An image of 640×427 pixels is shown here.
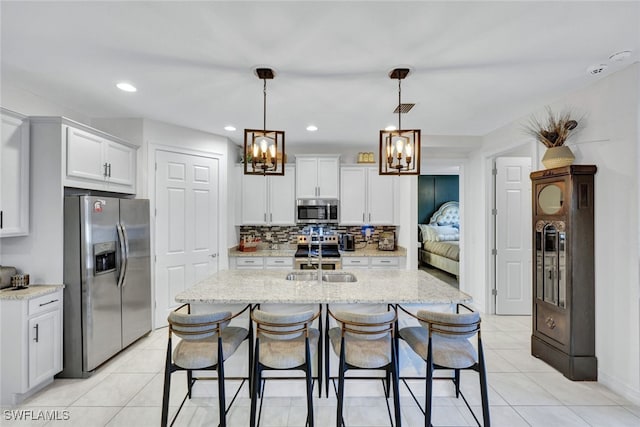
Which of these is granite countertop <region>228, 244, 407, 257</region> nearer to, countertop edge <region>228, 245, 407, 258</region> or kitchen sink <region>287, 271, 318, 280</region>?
countertop edge <region>228, 245, 407, 258</region>

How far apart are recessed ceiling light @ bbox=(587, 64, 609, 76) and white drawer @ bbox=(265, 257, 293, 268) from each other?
12.6ft

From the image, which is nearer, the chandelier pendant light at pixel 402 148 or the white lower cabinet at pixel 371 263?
the chandelier pendant light at pixel 402 148

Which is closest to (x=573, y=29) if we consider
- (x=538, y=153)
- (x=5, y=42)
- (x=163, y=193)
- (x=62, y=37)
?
(x=538, y=153)

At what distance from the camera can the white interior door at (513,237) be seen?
4.38 metres

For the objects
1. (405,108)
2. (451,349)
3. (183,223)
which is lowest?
(451,349)

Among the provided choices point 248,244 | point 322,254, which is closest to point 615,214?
point 322,254

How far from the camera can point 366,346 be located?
201cm

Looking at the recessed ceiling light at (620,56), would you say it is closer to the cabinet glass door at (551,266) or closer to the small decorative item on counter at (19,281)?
the cabinet glass door at (551,266)

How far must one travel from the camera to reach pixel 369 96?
3.01m

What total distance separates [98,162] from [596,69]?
14.9 feet

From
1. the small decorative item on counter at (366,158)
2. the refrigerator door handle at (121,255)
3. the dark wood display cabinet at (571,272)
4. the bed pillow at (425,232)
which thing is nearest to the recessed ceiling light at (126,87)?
the refrigerator door handle at (121,255)

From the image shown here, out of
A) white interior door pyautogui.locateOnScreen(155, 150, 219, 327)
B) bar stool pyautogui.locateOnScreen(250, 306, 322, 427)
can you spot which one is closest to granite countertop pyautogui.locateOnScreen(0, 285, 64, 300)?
white interior door pyautogui.locateOnScreen(155, 150, 219, 327)

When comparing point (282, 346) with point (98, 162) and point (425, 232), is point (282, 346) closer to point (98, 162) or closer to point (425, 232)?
point (98, 162)

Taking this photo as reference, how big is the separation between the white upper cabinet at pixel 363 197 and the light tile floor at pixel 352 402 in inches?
102
